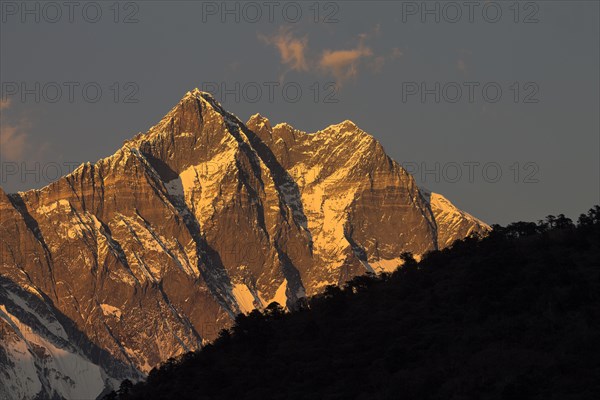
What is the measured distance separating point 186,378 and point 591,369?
41400mm

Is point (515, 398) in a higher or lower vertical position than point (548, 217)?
lower

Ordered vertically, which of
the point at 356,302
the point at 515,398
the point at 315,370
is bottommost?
the point at 515,398

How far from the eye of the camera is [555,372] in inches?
3922

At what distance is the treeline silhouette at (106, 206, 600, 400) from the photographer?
10244 centimetres

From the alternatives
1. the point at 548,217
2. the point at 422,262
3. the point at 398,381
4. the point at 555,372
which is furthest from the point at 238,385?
the point at 548,217

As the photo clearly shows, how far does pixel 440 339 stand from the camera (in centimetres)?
11381

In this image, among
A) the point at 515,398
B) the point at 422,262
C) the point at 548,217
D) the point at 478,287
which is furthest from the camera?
the point at 548,217

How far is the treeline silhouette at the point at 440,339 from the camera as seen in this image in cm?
10244

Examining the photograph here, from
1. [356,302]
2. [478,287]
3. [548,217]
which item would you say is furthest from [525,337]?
[548,217]

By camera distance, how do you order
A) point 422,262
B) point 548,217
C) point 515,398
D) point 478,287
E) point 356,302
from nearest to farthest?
1. point 515,398
2. point 478,287
3. point 356,302
4. point 422,262
5. point 548,217

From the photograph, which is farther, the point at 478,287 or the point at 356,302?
the point at 356,302

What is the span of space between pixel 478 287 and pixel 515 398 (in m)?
29.6

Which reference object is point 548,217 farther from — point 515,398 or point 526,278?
point 515,398

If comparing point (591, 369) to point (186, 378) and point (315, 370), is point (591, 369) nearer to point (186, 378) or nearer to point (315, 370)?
point (315, 370)
